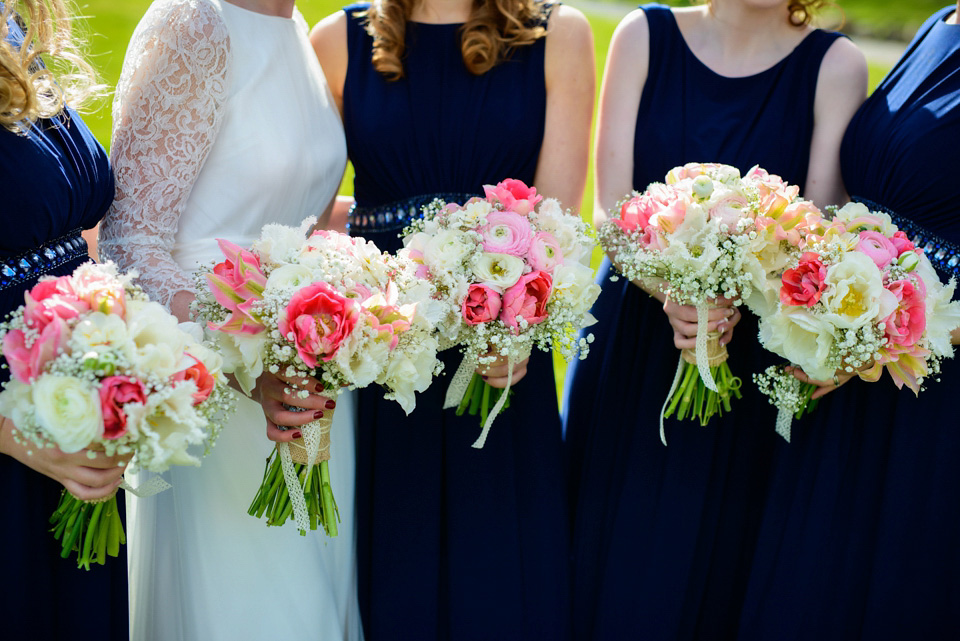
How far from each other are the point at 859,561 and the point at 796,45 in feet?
6.69

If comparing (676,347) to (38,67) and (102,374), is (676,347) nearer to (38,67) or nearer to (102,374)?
(102,374)

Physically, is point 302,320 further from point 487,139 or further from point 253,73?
point 487,139

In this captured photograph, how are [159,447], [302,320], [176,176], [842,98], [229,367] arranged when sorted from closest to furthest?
[159,447], [302,320], [229,367], [176,176], [842,98]

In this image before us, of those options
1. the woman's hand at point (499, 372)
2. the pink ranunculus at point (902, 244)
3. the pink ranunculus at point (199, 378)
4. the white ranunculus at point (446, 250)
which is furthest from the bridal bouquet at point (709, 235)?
the pink ranunculus at point (199, 378)

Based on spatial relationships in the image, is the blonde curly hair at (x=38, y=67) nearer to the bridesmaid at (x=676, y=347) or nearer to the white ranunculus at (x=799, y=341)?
the bridesmaid at (x=676, y=347)

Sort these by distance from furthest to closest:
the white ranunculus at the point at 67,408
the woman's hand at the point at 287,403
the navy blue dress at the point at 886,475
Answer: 1. the navy blue dress at the point at 886,475
2. the woman's hand at the point at 287,403
3. the white ranunculus at the point at 67,408

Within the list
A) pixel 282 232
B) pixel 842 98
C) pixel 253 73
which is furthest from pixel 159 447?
pixel 842 98

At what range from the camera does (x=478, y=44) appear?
127 inches

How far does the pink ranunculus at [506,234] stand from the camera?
102 inches

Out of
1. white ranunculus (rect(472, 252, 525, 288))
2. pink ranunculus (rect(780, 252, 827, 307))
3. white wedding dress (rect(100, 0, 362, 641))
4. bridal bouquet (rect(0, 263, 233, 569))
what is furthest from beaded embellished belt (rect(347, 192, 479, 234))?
bridal bouquet (rect(0, 263, 233, 569))

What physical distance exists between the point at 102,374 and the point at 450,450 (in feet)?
4.91

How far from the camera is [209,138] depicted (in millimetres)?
2709

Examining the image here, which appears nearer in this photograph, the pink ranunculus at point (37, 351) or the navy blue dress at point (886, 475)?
the pink ranunculus at point (37, 351)

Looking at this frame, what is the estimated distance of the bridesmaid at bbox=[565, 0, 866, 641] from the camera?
10.9 feet
